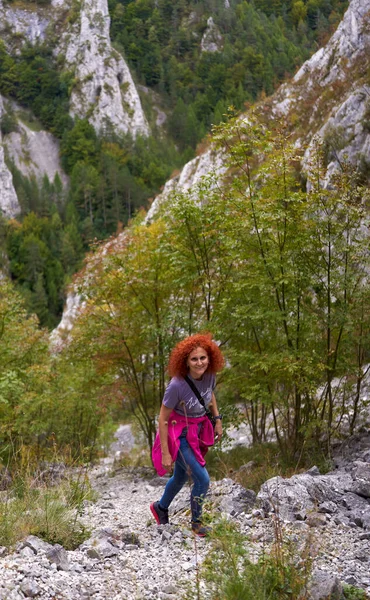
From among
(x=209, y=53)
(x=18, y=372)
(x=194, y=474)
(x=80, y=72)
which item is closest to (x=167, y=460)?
(x=194, y=474)

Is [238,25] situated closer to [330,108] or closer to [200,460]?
[330,108]

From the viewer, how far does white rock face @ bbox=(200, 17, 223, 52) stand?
364 feet

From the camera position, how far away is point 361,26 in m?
18.9

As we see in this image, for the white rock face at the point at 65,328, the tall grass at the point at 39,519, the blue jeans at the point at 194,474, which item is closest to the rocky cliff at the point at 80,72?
the white rock face at the point at 65,328

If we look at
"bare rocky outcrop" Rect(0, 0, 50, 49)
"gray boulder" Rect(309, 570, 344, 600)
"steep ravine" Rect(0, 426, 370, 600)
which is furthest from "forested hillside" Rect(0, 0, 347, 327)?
"gray boulder" Rect(309, 570, 344, 600)

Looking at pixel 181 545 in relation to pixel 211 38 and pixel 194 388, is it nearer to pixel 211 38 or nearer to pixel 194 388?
pixel 194 388

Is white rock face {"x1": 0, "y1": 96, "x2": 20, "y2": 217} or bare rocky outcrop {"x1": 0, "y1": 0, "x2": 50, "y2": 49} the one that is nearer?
white rock face {"x1": 0, "y1": 96, "x2": 20, "y2": 217}

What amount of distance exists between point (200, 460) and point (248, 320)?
10.1 ft

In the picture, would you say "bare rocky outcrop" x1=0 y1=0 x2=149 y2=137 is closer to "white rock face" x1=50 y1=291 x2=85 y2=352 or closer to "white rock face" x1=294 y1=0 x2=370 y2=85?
"white rock face" x1=50 y1=291 x2=85 y2=352

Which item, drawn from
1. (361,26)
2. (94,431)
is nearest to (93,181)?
(361,26)

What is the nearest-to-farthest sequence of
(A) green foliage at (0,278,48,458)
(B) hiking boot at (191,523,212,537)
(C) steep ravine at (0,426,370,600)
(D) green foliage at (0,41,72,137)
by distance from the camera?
1. (C) steep ravine at (0,426,370,600)
2. (B) hiking boot at (191,523,212,537)
3. (A) green foliage at (0,278,48,458)
4. (D) green foliage at (0,41,72,137)

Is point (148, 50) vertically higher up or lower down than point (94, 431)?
higher up

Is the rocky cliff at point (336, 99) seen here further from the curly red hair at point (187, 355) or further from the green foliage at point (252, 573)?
the green foliage at point (252, 573)

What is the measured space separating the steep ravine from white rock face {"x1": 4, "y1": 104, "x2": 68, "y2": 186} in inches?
3186
